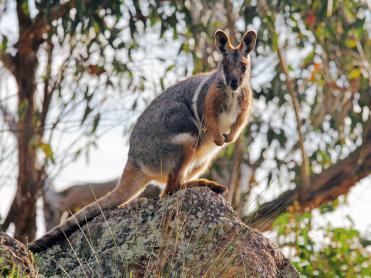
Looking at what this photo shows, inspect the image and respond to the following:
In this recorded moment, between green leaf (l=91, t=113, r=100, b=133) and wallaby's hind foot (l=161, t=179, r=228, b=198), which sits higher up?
wallaby's hind foot (l=161, t=179, r=228, b=198)

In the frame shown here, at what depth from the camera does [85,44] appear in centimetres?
1187

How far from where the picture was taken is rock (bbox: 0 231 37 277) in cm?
514

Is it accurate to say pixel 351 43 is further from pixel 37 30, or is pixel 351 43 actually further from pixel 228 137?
pixel 228 137

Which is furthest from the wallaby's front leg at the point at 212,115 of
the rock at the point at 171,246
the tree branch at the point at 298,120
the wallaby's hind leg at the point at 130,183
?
the tree branch at the point at 298,120

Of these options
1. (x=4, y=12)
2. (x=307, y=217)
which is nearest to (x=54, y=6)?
(x=4, y=12)

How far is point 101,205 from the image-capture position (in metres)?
6.67

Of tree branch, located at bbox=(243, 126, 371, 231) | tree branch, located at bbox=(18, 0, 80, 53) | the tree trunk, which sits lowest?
tree branch, located at bbox=(243, 126, 371, 231)

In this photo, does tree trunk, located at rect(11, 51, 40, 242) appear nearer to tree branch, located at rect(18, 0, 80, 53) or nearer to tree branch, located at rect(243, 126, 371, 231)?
tree branch, located at rect(18, 0, 80, 53)

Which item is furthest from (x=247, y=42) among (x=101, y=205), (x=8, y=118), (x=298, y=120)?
(x=8, y=118)

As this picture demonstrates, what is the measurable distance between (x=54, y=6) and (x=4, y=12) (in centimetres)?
121

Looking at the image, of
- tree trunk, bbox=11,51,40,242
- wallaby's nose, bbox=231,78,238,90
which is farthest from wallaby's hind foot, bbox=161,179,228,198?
tree trunk, bbox=11,51,40,242

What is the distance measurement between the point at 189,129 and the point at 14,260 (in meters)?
2.21

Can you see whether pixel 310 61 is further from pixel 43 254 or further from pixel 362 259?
pixel 43 254

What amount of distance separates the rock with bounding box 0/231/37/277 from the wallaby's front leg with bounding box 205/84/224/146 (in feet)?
6.64
